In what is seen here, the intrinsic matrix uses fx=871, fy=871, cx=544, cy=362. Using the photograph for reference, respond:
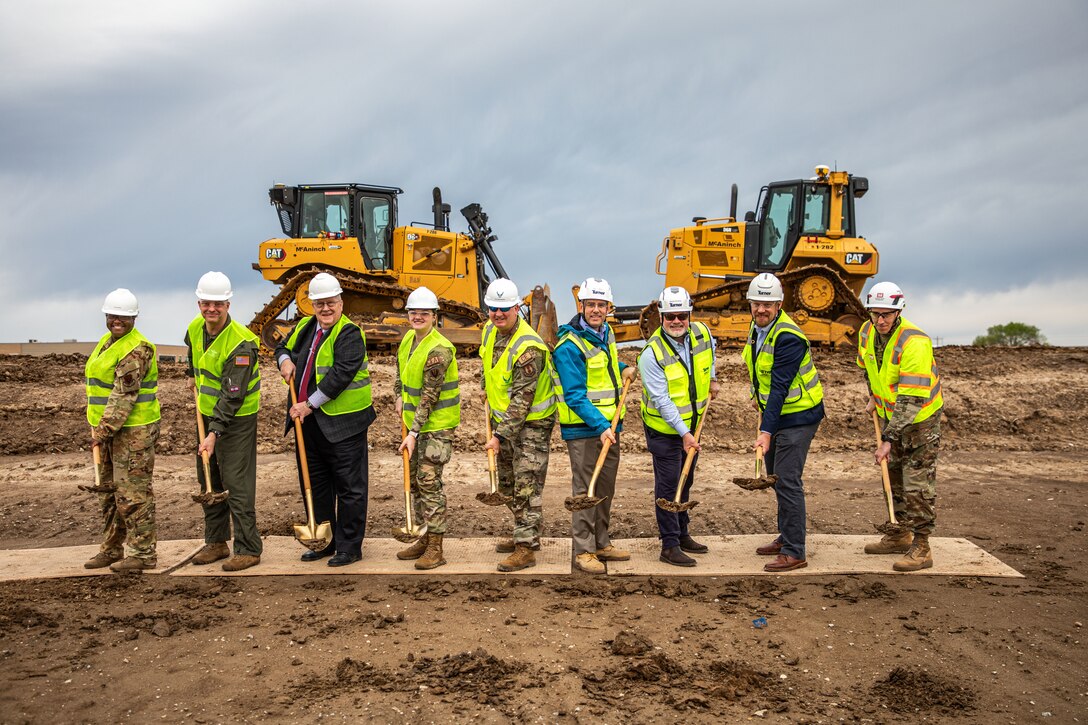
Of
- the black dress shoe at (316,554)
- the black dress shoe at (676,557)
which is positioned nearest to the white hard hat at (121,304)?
the black dress shoe at (316,554)

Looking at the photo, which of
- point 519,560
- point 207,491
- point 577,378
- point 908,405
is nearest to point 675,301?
point 577,378

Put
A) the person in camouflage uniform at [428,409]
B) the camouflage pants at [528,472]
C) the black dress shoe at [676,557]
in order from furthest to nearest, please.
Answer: the black dress shoe at [676,557], the camouflage pants at [528,472], the person in camouflage uniform at [428,409]

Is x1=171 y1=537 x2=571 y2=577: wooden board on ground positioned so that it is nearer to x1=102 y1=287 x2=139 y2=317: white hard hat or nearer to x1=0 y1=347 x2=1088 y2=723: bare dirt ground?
x1=0 y1=347 x2=1088 y2=723: bare dirt ground

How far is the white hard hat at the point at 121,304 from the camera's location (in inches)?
249

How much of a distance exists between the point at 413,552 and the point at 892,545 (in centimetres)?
375

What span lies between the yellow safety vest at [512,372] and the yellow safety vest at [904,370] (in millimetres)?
2475

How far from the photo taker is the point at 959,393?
14.6 meters

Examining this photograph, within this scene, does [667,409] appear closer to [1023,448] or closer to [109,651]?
[109,651]

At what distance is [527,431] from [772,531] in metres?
3.01

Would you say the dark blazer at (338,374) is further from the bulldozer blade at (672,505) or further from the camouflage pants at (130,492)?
the bulldozer blade at (672,505)

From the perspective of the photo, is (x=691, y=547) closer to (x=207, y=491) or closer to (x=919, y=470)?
(x=919, y=470)

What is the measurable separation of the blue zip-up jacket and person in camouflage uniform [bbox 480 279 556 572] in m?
0.17

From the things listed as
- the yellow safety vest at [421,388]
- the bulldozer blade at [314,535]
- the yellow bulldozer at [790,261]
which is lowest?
the bulldozer blade at [314,535]

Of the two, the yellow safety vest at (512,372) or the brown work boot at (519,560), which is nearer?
the yellow safety vest at (512,372)
